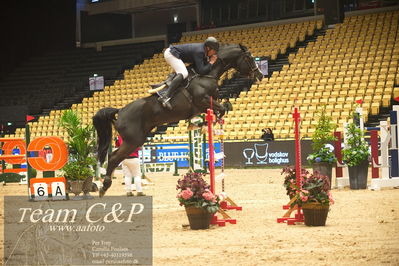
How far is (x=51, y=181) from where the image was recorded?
10.7 metres

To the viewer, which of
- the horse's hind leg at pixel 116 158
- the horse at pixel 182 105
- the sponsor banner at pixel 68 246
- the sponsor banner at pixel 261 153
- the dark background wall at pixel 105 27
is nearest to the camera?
the sponsor banner at pixel 68 246

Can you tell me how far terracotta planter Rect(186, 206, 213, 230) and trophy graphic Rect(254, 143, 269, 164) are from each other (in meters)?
12.3

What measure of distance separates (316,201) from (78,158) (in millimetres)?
5219

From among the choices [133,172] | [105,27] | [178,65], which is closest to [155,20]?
[105,27]

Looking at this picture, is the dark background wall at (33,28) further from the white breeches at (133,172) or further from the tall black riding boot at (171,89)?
the tall black riding boot at (171,89)

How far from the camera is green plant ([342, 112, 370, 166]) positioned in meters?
11.1

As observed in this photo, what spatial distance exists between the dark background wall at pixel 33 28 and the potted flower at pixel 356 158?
22632 millimetres

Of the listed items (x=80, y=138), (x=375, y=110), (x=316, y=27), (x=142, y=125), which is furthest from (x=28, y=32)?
(x=142, y=125)

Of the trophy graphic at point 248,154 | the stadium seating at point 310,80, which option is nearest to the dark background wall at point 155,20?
the stadium seating at point 310,80

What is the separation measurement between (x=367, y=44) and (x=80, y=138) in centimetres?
1415

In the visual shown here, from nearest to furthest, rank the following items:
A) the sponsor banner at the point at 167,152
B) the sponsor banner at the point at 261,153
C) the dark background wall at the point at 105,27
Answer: the sponsor banner at the point at 261,153 → the sponsor banner at the point at 167,152 → the dark background wall at the point at 105,27

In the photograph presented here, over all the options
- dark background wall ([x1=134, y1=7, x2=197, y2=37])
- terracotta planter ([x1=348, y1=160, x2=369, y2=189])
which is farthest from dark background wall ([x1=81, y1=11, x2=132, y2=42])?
terracotta planter ([x1=348, y1=160, x2=369, y2=189])

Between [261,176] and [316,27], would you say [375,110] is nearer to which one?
[261,176]

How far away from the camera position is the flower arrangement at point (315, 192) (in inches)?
272
